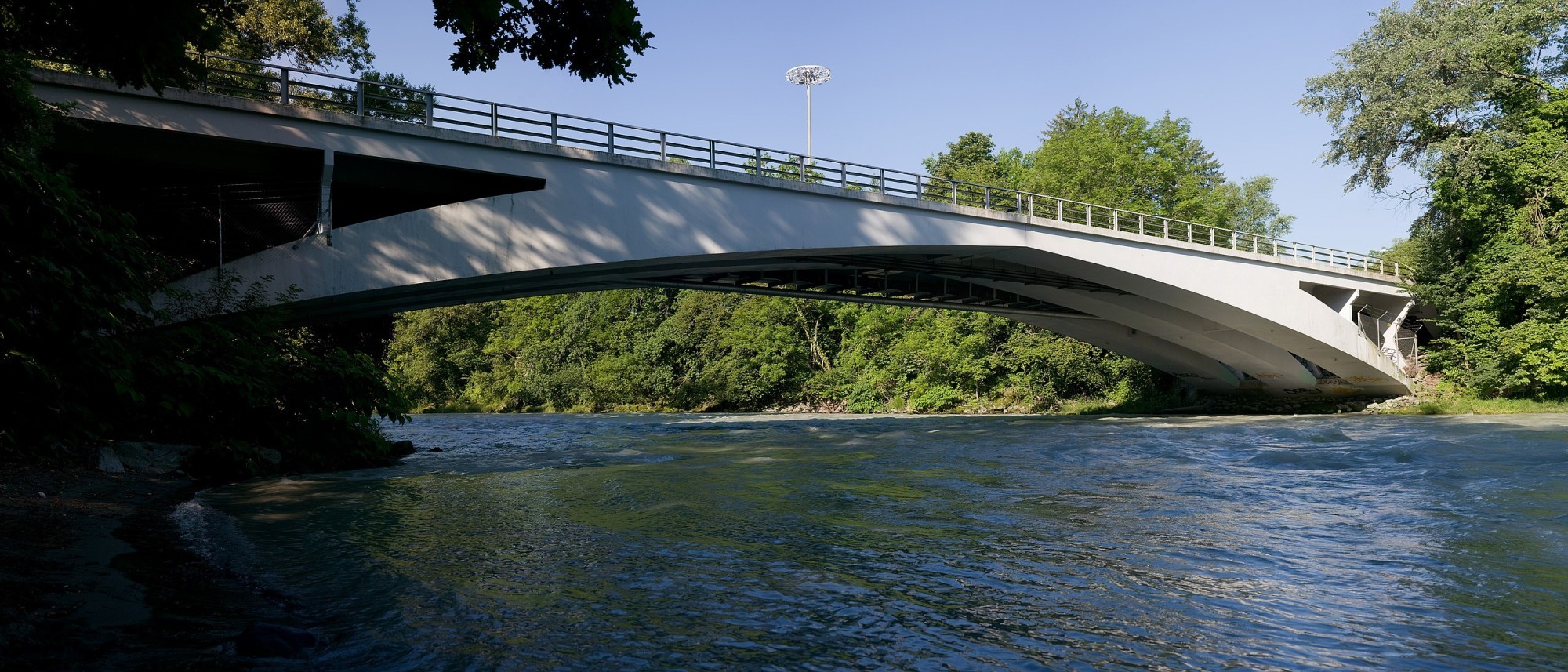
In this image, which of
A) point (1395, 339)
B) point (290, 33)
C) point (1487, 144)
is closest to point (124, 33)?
point (290, 33)

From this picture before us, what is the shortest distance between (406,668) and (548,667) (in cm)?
67

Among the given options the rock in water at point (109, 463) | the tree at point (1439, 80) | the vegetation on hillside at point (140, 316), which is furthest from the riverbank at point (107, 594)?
the tree at point (1439, 80)

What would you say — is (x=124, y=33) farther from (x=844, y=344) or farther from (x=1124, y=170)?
(x=844, y=344)

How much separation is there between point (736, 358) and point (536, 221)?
43577mm

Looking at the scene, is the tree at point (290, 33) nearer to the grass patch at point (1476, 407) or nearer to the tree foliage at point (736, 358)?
the tree foliage at point (736, 358)

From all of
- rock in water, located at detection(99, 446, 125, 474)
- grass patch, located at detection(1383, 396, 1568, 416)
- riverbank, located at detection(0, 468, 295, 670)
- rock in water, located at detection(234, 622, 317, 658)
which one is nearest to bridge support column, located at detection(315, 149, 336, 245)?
rock in water, located at detection(99, 446, 125, 474)

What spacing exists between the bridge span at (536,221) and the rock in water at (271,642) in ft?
38.0

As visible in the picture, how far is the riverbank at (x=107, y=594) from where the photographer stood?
420 cm

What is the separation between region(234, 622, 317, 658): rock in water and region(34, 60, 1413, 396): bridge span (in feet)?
38.0

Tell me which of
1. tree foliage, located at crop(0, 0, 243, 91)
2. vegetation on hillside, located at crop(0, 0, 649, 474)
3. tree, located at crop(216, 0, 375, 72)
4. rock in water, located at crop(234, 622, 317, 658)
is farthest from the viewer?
tree, located at crop(216, 0, 375, 72)

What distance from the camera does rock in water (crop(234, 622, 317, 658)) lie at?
4352 millimetres

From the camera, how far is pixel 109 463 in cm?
1120

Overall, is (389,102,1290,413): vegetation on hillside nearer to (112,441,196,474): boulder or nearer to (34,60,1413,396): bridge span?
(34,60,1413,396): bridge span

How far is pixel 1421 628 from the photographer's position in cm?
491
